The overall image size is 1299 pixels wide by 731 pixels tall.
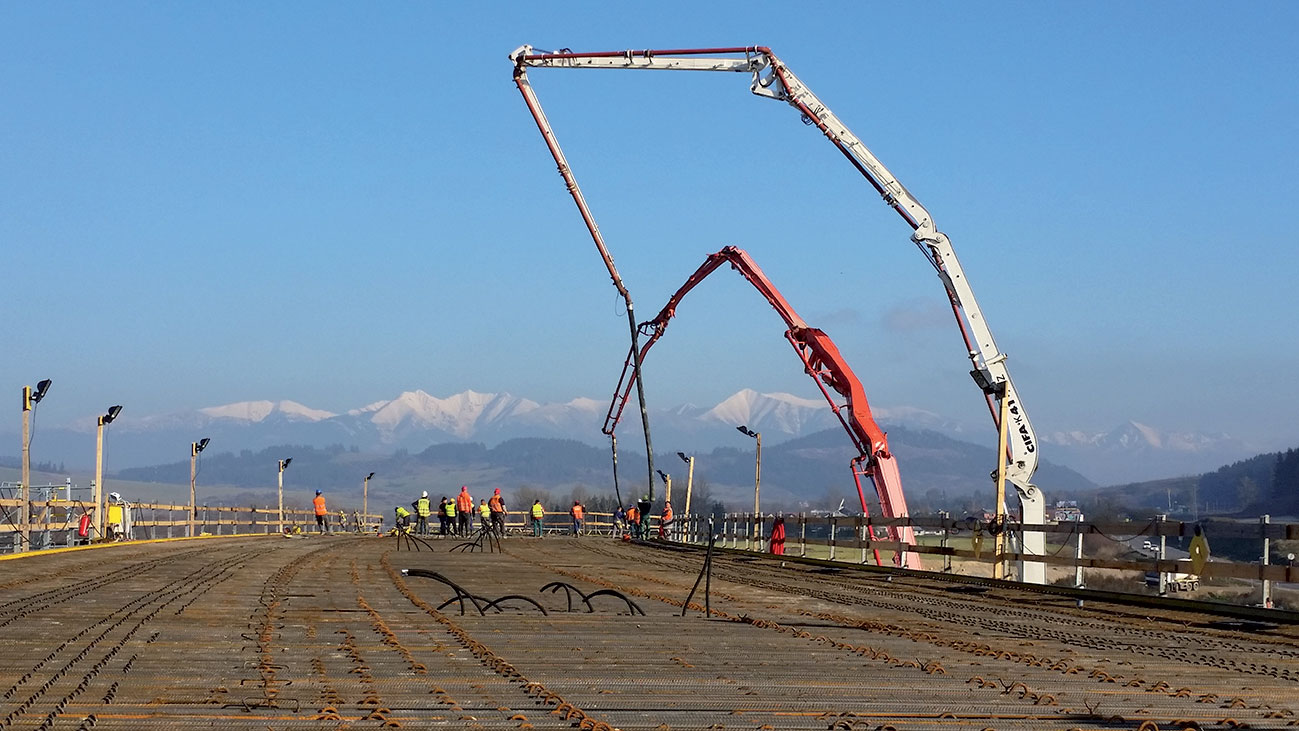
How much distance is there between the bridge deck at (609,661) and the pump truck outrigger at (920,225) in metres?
14.0

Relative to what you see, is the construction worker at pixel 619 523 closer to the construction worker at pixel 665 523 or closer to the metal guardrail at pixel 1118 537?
the construction worker at pixel 665 523

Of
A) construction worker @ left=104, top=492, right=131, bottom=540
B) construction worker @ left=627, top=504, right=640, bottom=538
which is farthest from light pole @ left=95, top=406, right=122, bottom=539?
construction worker @ left=627, top=504, right=640, bottom=538

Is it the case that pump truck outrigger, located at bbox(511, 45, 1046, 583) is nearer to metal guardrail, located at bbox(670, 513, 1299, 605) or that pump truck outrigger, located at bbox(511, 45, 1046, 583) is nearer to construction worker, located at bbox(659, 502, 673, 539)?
metal guardrail, located at bbox(670, 513, 1299, 605)

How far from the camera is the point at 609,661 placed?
13250 millimetres

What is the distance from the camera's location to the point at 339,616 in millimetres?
17547

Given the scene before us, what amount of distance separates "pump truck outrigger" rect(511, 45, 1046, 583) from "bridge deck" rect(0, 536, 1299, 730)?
45.8 ft

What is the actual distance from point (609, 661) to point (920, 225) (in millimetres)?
31896

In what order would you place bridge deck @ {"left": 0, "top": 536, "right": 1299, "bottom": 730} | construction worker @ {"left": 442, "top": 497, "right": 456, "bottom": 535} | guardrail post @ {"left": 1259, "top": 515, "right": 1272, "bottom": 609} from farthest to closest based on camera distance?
construction worker @ {"left": 442, "top": 497, "right": 456, "bottom": 535}, guardrail post @ {"left": 1259, "top": 515, "right": 1272, "bottom": 609}, bridge deck @ {"left": 0, "top": 536, "right": 1299, "bottom": 730}

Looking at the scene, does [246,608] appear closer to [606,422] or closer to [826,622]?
[826,622]

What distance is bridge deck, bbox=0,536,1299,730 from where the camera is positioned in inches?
396

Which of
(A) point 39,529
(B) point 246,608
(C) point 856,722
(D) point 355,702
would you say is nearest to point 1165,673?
(C) point 856,722

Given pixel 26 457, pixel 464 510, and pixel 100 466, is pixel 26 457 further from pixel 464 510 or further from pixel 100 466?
pixel 464 510

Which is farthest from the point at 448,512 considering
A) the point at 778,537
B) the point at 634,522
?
the point at 778,537

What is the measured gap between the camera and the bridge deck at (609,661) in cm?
1007
